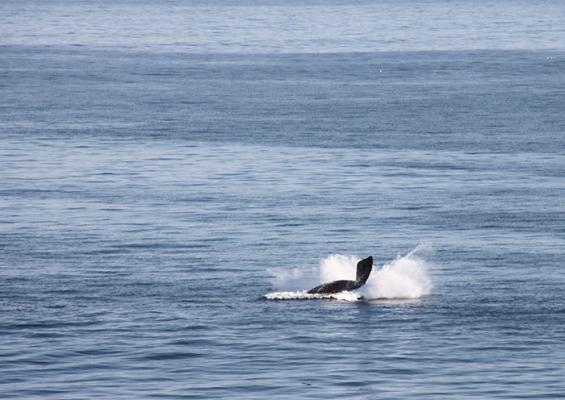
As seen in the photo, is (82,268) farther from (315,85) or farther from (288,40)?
(288,40)

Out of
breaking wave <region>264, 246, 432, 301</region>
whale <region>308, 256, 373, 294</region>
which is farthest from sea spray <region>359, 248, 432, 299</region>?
whale <region>308, 256, 373, 294</region>

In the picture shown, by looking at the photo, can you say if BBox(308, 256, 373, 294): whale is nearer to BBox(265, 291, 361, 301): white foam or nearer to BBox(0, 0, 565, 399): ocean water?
BBox(265, 291, 361, 301): white foam

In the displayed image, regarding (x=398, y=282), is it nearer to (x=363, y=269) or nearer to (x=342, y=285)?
(x=363, y=269)

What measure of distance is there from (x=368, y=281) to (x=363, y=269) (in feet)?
3.71

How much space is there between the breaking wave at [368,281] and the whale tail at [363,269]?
0.43 m

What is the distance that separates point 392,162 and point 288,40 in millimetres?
105961

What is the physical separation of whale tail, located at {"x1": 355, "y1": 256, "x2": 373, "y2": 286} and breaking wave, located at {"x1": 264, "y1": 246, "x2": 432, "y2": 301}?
43 cm

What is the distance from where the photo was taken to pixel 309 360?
3622 centimetres

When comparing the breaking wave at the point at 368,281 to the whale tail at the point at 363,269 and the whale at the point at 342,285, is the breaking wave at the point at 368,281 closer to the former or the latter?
the whale at the point at 342,285

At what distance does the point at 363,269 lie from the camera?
139ft

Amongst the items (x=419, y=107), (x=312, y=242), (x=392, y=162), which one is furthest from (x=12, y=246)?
(x=419, y=107)

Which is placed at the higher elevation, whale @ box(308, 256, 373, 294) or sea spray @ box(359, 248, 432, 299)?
whale @ box(308, 256, 373, 294)

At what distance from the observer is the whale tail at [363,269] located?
42188 millimetres

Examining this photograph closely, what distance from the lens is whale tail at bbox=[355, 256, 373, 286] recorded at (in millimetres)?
42188
